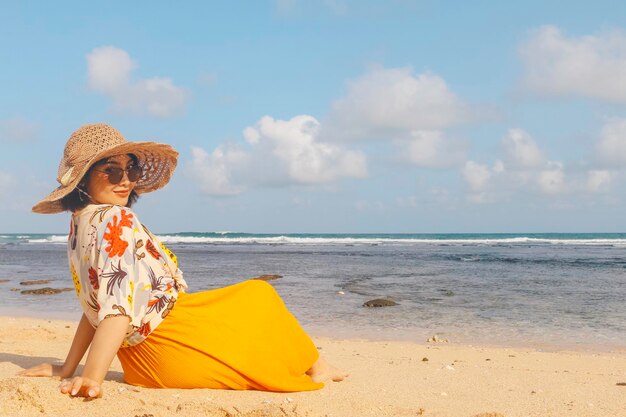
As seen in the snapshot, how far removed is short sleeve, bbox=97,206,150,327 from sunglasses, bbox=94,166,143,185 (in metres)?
0.28

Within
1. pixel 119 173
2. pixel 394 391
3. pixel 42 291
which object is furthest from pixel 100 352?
pixel 42 291

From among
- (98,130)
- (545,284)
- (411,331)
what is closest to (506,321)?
(411,331)

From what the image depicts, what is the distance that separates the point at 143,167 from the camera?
12.9 feet

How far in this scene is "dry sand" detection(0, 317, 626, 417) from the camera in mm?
3314

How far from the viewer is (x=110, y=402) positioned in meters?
3.38

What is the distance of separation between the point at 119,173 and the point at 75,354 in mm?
1236

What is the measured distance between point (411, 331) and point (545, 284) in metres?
7.37

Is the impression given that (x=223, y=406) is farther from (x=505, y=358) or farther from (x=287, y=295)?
(x=287, y=295)


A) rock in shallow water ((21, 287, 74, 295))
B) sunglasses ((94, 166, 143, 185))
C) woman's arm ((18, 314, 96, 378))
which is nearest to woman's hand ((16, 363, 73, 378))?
woman's arm ((18, 314, 96, 378))

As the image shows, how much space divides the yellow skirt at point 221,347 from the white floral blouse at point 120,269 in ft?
0.43

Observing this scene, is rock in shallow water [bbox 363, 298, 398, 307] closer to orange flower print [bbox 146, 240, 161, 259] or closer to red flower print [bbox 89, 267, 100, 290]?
orange flower print [bbox 146, 240, 161, 259]

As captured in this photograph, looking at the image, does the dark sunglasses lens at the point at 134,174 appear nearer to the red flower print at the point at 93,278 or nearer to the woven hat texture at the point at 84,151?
the woven hat texture at the point at 84,151

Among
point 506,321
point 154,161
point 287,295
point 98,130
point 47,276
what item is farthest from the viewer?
point 47,276

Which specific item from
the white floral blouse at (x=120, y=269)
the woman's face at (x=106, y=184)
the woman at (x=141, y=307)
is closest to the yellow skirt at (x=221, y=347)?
the woman at (x=141, y=307)
